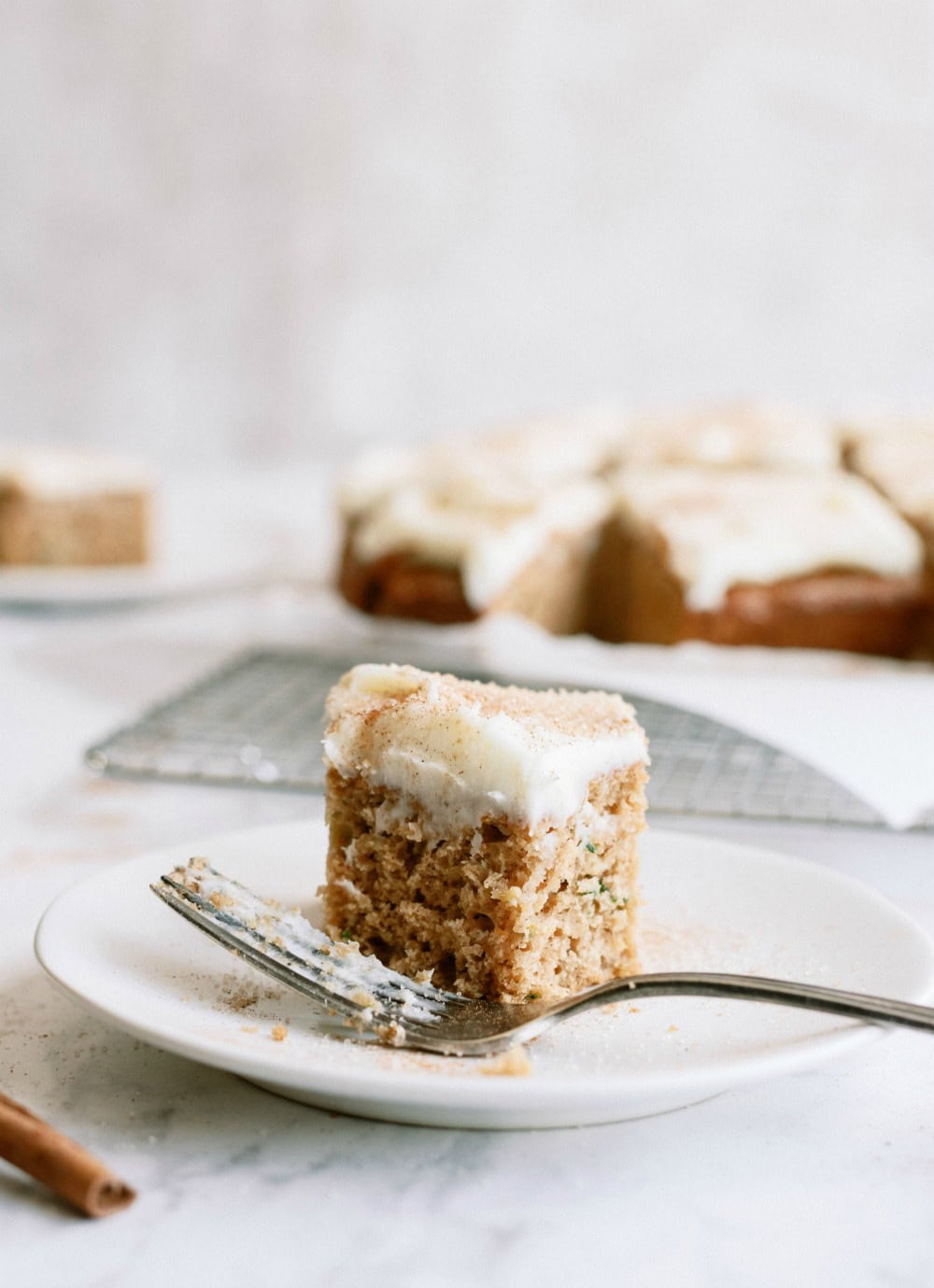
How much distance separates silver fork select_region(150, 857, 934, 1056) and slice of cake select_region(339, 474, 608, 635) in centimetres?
119

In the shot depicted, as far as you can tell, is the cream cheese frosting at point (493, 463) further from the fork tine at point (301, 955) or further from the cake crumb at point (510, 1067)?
the cake crumb at point (510, 1067)

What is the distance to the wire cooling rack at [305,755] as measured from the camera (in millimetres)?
1710

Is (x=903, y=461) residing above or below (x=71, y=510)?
above

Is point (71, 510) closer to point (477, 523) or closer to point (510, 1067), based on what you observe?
point (477, 523)

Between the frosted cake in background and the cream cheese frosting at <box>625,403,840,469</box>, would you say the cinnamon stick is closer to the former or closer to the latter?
the frosted cake in background

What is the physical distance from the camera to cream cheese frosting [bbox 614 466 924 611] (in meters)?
2.20

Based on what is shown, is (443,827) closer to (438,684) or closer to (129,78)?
(438,684)

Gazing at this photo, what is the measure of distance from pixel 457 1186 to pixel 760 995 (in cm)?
23

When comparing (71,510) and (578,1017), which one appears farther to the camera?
(71,510)

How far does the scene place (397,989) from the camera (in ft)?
3.32

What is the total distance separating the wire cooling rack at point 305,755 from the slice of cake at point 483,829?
0.51 m

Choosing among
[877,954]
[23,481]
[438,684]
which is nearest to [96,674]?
[23,481]

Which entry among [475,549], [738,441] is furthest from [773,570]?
[738,441]

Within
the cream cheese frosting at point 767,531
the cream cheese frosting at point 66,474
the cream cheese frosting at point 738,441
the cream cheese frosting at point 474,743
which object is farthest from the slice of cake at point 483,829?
the cream cheese frosting at point 66,474
